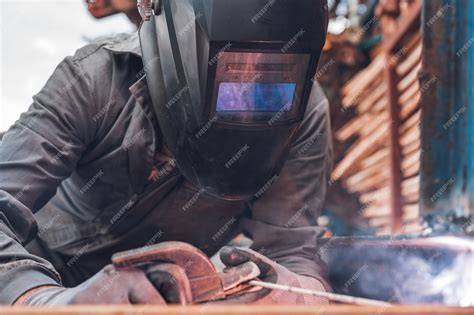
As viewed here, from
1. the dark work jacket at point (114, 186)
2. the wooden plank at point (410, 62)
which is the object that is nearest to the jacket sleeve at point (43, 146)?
the dark work jacket at point (114, 186)

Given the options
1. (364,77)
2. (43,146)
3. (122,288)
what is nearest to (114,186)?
(43,146)

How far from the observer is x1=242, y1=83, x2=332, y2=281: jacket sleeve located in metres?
2.15

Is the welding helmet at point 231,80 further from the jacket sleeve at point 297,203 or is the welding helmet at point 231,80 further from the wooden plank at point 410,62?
the wooden plank at point 410,62

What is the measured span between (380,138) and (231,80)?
3.62 meters

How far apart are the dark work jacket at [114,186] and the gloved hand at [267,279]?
10.3 inches

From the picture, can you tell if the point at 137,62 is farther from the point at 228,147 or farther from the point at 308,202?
the point at 308,202

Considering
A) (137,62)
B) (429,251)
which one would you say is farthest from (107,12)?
(429,251)

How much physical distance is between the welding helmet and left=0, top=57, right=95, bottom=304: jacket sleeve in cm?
22

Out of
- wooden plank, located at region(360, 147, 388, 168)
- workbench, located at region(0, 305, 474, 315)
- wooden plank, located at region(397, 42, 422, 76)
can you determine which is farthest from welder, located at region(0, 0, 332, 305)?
wooden plank, located at region(360, 147, 388, 168)

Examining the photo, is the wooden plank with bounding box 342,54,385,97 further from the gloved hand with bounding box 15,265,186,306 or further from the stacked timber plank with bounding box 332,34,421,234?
the gloved hand with bounding box 15,265,186,306

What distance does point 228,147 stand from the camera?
1.68 m

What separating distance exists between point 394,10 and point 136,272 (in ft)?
11.3

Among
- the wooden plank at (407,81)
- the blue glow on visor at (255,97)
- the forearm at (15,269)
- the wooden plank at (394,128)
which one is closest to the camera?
the forearm at (15,269)

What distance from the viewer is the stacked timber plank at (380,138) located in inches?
161
